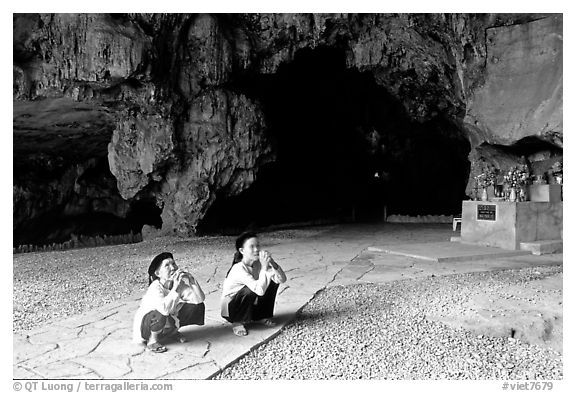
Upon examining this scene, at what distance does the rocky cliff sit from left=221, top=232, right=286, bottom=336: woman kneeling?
7866mm

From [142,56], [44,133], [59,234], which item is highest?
[142,56]

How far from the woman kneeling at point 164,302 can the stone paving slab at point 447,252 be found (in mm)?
5455

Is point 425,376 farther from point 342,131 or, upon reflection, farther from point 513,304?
point 342,131

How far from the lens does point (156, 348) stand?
377cm

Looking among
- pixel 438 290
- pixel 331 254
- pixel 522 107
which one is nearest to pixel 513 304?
pixel 438 290

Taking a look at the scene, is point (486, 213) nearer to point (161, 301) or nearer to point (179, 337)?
point (179, 337)

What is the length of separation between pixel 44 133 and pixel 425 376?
42.9 ft

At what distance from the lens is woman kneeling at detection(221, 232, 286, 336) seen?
4055 millimetres

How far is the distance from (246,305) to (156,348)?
0.85 metres

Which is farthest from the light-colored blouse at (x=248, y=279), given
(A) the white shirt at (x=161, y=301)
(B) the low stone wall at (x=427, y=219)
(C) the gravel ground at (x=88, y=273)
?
(B) the low stone wall at (x=427, y=219)

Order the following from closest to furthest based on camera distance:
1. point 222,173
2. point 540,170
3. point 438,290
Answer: point 438,290, point 540,170, point 222,173

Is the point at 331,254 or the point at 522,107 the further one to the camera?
the point at 522,107

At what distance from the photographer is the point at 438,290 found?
5.92 metres

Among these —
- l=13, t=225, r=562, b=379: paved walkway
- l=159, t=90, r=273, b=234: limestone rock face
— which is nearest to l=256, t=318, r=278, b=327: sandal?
l=13, t=225, r=562, b=379: paved walkway
